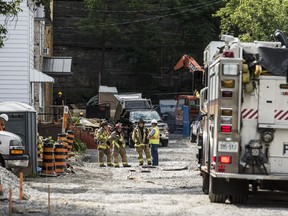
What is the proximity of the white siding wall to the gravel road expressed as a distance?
1271 cm

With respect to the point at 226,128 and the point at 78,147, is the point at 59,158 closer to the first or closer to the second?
the point at 226,128

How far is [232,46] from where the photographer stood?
16.4 meters

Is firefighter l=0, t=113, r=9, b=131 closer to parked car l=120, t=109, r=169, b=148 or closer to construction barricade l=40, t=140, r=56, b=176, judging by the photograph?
construction barricade l=40, t=140, r=56, b=176

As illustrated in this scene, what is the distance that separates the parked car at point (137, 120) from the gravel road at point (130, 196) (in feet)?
48.3

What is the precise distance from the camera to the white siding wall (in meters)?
42.4

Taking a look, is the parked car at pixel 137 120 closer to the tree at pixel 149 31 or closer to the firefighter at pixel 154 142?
the firefighter at pixel 154 142

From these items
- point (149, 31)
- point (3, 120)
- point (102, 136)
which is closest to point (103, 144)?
point (102, 136)

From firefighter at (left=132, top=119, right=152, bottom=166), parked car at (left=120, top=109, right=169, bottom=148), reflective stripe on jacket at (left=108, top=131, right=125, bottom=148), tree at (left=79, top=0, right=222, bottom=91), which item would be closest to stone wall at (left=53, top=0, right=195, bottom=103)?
tree at (left=79, top=0, right=222, bottom=91)

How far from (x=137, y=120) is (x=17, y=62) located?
740 cm

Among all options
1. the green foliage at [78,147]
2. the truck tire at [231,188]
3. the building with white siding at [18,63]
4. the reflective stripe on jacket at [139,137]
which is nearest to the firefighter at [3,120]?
the truck tire at [231,188]

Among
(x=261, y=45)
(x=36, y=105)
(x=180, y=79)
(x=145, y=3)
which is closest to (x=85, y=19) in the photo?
(x=145, y=3)

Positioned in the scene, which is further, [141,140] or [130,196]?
[141,140]

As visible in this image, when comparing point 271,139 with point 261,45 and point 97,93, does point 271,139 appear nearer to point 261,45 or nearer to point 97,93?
point 261,45

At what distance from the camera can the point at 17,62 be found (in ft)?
140
